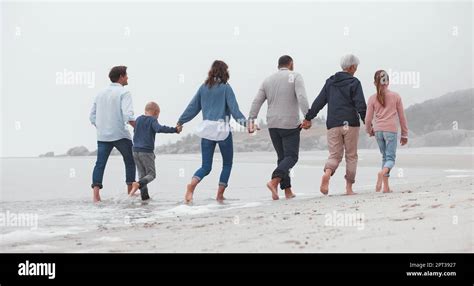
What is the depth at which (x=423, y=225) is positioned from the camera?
15.7 feet

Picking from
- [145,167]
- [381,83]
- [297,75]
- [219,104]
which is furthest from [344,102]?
[145,167]

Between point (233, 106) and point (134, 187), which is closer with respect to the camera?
point (233, 106)

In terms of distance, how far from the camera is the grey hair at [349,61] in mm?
8602

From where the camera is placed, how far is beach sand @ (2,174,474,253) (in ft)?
14.2

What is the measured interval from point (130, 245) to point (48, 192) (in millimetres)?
6723

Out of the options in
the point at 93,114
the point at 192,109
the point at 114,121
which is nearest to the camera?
the point at 192,109

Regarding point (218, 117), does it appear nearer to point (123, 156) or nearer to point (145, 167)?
point (145, 167)

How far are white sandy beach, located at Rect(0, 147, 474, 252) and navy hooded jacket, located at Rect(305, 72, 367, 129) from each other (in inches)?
56.9

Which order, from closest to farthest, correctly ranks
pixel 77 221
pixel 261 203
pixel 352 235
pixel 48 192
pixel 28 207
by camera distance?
pixel 352 235, pixel 77 221, pixel 261 203, pixel 28 207, pixel 48 192

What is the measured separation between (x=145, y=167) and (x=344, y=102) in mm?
2905

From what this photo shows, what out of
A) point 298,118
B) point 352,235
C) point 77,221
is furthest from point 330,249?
point 298,118

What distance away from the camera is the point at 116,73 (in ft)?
31.2
